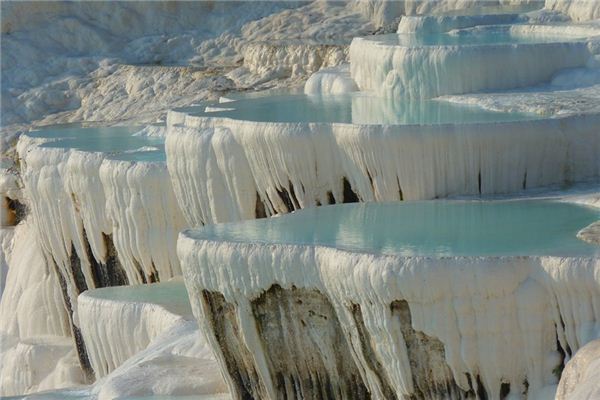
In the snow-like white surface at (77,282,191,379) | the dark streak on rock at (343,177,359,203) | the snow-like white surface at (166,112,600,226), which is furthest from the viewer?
the snow-like white surface at (77,282,191,379)

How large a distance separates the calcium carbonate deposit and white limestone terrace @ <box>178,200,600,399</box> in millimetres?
14

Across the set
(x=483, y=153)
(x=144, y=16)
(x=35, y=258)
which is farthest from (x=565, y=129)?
(x=144, y=16)

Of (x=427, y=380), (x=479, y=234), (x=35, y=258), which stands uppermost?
(x=479, y=234)

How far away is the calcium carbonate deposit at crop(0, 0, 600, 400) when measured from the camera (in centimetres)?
925

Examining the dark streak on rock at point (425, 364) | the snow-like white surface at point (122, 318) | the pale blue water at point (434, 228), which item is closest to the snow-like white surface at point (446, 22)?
the snow-like white surface at point (122, 318)

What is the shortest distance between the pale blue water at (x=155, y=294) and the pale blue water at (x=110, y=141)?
43.3 inches

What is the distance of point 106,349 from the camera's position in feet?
42.5

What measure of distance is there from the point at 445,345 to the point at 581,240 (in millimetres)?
1010

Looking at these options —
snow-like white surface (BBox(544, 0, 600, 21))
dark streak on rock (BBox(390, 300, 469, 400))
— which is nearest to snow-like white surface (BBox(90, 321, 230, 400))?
dark streak on rock (BBox(390, 300, 469, 400))

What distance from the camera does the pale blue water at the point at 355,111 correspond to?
478 inches

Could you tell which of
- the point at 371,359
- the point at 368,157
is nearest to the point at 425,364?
the point at 371,359

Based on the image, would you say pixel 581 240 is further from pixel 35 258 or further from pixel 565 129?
pixel 35 258

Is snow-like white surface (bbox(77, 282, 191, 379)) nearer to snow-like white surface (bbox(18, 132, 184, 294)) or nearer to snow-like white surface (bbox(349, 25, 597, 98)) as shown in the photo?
snow-like white surface (bbox(18, 132, 184, 294))

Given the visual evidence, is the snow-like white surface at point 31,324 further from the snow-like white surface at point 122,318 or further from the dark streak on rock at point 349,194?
the dark streak on rock at point 349,194
